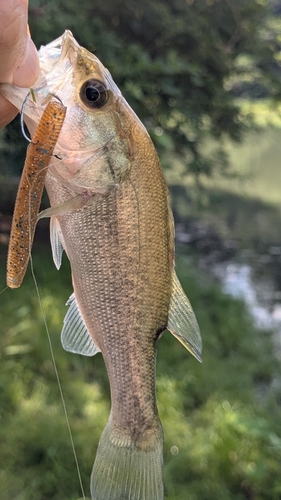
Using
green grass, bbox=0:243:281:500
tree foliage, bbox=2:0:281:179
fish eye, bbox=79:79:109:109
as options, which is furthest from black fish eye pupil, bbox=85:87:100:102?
tree foliage, bbox=2:0:281:179

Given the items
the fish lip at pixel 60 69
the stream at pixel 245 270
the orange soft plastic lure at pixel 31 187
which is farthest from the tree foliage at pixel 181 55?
the orange soft plastic lure at pixel 31 187

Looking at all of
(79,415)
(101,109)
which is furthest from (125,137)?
(79,415)

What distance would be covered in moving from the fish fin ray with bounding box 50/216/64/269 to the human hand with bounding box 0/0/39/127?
0.53 meters

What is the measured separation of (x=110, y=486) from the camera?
1.72 metres

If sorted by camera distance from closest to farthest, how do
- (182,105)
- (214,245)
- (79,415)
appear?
(79,415) < (182,105) < (214,245)

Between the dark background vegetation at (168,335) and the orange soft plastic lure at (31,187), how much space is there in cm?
271

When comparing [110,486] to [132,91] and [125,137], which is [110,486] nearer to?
[125,137]

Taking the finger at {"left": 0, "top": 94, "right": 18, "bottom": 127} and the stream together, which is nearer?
the finger at {"left": 0, "top": 94, "right": 18, "bottom": 127}

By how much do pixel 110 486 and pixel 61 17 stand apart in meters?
4.51

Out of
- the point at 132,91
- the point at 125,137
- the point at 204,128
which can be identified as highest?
the point at 125,137

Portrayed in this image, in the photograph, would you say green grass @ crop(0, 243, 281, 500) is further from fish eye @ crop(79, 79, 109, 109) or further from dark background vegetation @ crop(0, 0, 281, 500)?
fish eye @ crop(79, 79, 109, 109)

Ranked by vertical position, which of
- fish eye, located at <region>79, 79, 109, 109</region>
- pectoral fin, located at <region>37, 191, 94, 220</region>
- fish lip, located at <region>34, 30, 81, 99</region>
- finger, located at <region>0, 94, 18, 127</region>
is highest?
fish lip, located at <region>34, 30, 81, 99</region>

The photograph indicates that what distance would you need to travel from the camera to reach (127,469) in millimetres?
1769

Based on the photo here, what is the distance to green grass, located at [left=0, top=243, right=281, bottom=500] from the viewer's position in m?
3.87
